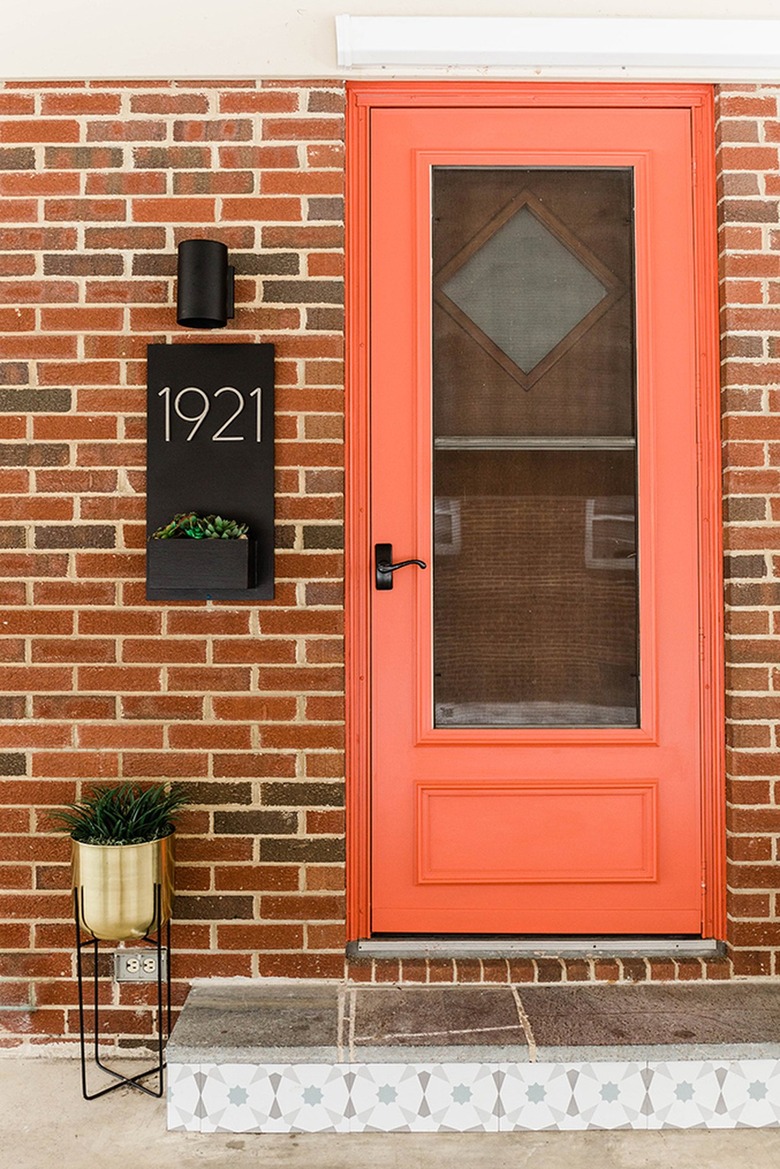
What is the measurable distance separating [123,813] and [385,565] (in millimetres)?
914

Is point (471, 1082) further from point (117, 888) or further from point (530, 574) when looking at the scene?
point (530, 574)

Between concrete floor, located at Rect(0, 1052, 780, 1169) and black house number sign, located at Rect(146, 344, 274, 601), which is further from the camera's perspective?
black house number sign, located at Rect(146, 344, 274, 601)

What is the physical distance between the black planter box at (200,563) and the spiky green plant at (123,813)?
55 cm

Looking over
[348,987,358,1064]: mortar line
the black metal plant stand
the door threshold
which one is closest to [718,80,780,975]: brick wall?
the door threshold

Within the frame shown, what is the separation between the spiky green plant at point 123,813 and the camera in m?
2.17

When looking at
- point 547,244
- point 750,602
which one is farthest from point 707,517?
point 547,244

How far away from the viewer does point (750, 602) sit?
239 centimetres

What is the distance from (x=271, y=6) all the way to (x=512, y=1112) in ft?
8.58

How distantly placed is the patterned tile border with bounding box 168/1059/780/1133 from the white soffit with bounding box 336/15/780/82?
8.00ft

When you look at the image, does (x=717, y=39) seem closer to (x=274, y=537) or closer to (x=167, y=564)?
(x=274, y=537)

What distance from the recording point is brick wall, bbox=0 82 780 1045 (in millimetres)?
2393

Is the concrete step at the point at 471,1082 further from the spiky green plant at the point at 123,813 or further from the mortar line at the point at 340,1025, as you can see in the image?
the spiky green plant at the point at 123,813

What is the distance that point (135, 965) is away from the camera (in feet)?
7.77

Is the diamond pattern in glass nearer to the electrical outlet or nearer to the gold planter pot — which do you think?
the gold planter pot
